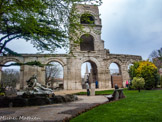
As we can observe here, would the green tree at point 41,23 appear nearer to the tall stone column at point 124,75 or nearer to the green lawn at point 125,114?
the green lawn at point 125,114

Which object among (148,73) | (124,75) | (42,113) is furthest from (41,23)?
(124,75)

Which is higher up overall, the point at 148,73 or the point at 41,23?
the point at 41,23

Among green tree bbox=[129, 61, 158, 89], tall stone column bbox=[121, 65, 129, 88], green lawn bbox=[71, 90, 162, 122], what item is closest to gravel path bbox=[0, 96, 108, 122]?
green lawn bbox=[71, 90, 162, 122]

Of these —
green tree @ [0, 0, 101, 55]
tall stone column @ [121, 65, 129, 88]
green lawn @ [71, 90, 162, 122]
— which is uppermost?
green tree @ [0, 0, 101, 55]

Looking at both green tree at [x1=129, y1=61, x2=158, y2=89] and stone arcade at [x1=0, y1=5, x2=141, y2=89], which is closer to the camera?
green tree at [x1=129, y1=61, x2=158, y2=89]

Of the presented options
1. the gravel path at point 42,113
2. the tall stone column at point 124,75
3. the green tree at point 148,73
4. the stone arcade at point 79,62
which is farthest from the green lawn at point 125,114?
the tall stone column at point 124,75

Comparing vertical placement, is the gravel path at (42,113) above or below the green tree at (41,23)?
below

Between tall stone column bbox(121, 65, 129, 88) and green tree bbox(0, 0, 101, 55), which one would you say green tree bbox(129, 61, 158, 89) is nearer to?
tall stone column bbox(121, 65, 129, 88)

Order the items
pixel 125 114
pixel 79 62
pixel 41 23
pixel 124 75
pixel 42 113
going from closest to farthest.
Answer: pixel 125 114
pixel 42 113
pixel 41 23
pixel 79 62
pixel 124 75

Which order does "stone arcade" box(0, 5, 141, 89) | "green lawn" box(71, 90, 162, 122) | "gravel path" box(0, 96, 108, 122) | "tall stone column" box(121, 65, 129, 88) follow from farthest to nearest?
"tall stone column" box(121, 65, 129, 88), "stone arcade" box(0, 5, 141, 89), "gravel path" box(0, 96, 108, 122), "green lawn" box(71, 90, 162, 122)

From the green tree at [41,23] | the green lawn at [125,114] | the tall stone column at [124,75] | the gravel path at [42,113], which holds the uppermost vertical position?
the green tree at [41,23]

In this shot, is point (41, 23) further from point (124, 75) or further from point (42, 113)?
point (124, 75)

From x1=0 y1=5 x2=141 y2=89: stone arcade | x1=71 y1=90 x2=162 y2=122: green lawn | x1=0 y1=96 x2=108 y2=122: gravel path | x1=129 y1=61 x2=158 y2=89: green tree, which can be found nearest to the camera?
x1=71 y1=90 x2=162 y2=122: green lawn

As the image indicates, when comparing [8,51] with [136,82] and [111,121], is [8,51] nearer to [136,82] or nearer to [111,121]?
[111,121]
